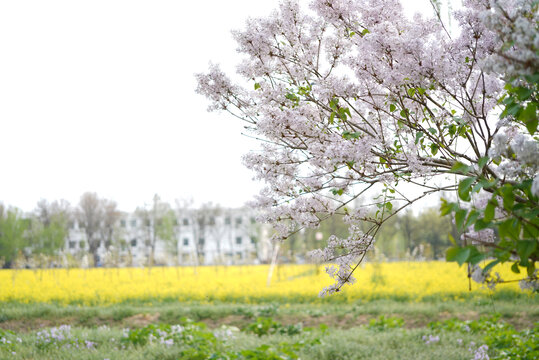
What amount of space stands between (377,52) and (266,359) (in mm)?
3185

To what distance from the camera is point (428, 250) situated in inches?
939

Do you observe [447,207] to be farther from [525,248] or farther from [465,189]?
[525,248]

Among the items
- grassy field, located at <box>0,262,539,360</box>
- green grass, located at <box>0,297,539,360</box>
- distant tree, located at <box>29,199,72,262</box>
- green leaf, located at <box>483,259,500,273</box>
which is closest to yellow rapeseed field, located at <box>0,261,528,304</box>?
grassy field, located at <box>0,262,539,360</box>

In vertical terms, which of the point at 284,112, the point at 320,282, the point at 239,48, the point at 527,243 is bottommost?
the point at 320,282

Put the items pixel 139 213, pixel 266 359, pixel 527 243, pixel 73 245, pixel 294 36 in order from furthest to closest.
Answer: pixel 139 213 → pixel 73 245 → pixel 266 359 → pixel 294 36 → pixel 527 243

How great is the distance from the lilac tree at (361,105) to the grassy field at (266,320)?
73 centimetres

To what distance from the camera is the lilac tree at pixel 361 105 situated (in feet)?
6.29

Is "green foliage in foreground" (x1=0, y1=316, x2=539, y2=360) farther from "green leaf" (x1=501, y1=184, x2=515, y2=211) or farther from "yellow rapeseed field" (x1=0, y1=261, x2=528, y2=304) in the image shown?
"yellow rapeseed field" (x1=0, y1=261, x2=528, y2=304)

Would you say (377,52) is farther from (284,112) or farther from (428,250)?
(428,250)

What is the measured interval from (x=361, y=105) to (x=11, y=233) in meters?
14.3

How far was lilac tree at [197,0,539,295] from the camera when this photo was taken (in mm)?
1918

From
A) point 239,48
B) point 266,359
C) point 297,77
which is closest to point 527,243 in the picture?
point 297,77

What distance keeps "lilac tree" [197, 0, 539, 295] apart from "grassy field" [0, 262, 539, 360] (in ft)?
2.39

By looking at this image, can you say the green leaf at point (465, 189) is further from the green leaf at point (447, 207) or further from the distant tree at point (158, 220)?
the distant tree at point (158, 220)
